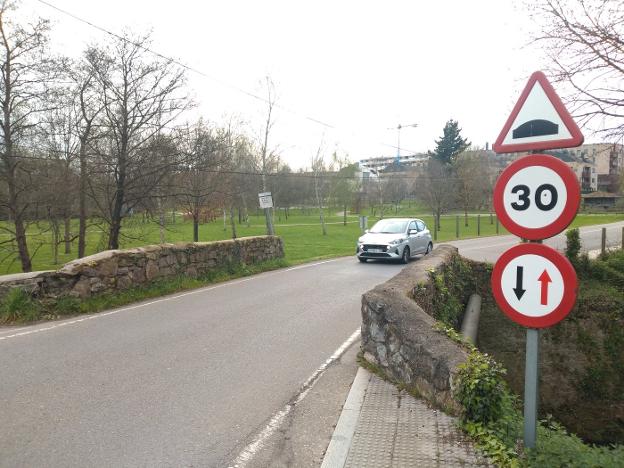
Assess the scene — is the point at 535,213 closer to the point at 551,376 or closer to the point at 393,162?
the point at 551,376

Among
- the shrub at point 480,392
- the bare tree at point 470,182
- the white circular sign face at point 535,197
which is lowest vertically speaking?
the shrub at point 480,392

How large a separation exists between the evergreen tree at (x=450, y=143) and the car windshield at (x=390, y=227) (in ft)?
161

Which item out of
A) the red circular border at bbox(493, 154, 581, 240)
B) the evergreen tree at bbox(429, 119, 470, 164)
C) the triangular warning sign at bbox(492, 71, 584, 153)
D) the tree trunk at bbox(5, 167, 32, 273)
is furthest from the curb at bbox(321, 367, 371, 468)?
the evergreen tree at bbox(429, 119, 470, 164)

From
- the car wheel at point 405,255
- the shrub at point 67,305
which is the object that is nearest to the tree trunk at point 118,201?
the shrub at point 67,305

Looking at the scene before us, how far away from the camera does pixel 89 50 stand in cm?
1426

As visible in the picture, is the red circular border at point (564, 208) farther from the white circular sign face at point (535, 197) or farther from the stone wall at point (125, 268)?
the stone wall at point (125, 268)

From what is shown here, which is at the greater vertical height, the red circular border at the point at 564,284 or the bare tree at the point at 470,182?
the bare tree at the point at 470,182

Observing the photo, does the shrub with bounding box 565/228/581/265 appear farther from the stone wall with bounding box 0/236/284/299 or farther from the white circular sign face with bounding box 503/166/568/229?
the white circular sign face with bounding box 503/166/568/229

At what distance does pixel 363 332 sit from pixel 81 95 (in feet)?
51.1

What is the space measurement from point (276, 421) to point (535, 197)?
2.72 meters

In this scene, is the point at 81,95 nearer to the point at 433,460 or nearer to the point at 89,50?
the point at 89,50

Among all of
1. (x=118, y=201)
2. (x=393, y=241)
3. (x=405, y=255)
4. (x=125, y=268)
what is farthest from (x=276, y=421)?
(x=118, y=201)

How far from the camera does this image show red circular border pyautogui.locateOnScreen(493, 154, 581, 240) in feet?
8.31

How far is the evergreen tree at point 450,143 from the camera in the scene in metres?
62.3
